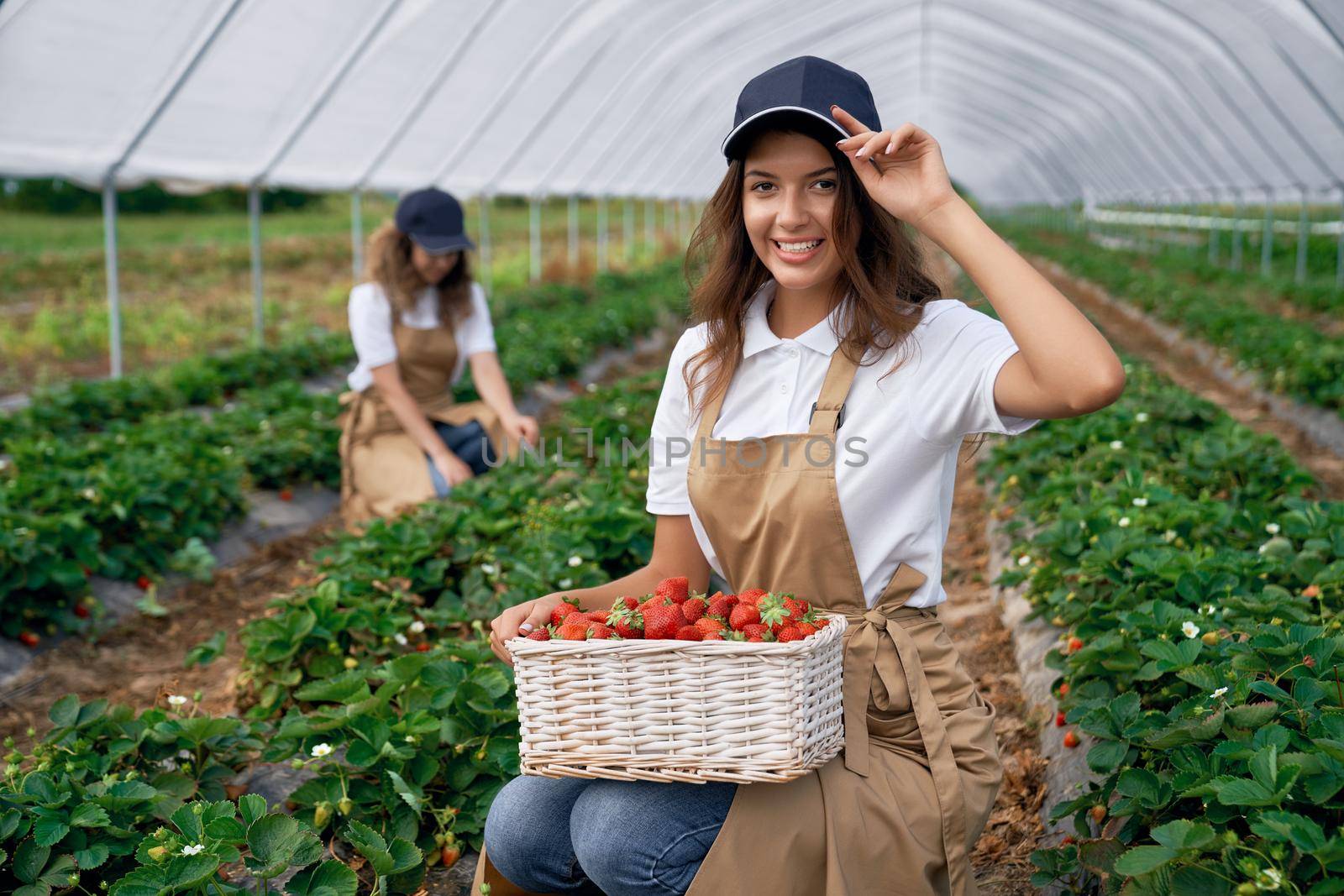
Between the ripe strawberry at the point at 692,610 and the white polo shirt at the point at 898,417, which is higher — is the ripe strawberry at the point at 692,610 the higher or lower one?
the lower one

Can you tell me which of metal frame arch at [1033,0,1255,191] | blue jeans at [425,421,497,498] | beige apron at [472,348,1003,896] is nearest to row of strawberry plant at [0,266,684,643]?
blue jeans at [425,421,497,498]

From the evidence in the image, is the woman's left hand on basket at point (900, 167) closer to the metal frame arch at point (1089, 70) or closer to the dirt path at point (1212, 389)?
the dirt path at point (1212, 389)

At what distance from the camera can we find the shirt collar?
6.34 feet

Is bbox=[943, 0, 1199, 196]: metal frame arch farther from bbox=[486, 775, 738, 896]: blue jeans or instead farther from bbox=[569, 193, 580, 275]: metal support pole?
bbox=[486, 775, 738, 896]: blue jeans

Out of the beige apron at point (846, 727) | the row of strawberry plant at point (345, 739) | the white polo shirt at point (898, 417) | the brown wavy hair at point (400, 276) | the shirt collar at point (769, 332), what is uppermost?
the brown wavy hair at point (400, 276)

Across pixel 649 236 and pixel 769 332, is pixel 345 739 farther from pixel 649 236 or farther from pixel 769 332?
pixel 649 236

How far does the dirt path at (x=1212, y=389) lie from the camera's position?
6207 millimetres

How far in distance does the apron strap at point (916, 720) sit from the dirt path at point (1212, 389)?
123 centimetres

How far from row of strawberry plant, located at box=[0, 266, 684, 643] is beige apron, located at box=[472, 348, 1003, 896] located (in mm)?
2715

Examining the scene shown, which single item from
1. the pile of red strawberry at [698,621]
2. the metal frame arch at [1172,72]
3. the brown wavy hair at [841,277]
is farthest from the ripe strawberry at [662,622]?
the metal frame arch at [1172,72]

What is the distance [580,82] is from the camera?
12.3m

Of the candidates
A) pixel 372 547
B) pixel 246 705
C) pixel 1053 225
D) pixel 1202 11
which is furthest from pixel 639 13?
pixel 1053 225

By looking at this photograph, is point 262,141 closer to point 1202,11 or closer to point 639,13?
point 639,13

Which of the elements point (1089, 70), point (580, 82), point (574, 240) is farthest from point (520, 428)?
point (1089, 70)
